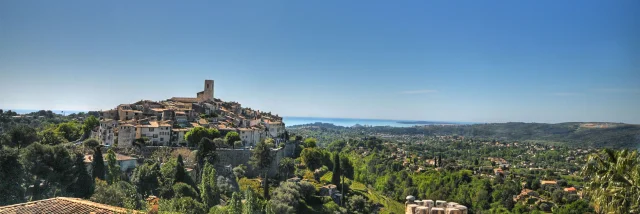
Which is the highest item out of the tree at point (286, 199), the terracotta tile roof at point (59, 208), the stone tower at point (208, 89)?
the stone tower at point (208, 89)

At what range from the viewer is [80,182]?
2319 centimetres

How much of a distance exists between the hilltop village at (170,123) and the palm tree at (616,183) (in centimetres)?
3439

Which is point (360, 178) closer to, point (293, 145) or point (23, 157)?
point (293, 145)

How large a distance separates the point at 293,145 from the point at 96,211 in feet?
127

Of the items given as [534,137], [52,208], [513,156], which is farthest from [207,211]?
[534,137]

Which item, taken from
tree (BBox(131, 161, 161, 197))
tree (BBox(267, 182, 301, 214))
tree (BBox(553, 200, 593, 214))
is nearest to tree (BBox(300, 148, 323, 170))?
tree (BBox(267, 182, 301, 214))

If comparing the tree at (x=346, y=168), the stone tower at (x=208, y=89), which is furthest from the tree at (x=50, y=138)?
the stone tower at (x=208, y=89)

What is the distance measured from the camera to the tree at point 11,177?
19.9 metres

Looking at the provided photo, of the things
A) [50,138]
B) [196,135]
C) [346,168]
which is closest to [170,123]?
[196,135]

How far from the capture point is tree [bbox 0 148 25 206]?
1989 cm

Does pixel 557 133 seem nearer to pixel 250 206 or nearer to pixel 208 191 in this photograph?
pixel 208 191

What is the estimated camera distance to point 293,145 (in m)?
47.1

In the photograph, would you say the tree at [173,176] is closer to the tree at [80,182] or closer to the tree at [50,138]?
the tree at [80,182]

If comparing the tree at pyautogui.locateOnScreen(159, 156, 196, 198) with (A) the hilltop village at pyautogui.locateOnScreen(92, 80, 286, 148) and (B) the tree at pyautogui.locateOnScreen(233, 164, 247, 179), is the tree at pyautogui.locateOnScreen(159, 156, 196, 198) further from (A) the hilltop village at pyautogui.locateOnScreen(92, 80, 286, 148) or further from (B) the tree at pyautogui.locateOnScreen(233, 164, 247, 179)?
(A) the hilltop village at pyautogui.locateOnScreen(92, 80, 286, 148)
